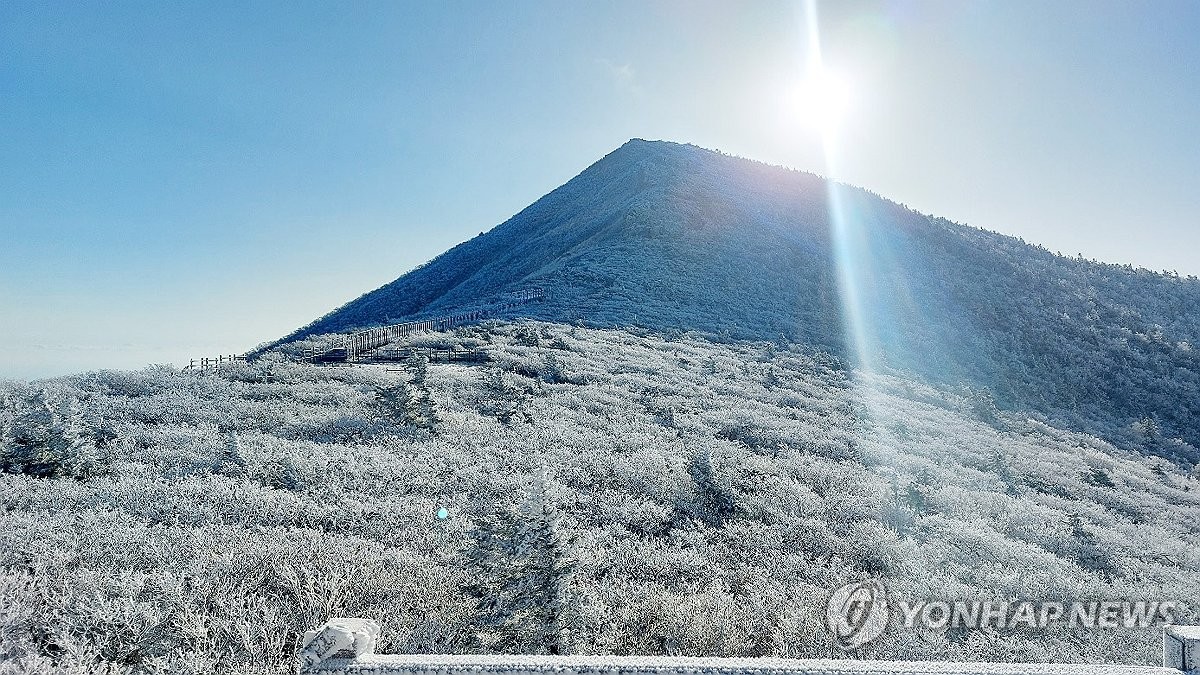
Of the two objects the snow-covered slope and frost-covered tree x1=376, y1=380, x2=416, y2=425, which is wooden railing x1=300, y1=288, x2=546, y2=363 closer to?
the snow-covered slope

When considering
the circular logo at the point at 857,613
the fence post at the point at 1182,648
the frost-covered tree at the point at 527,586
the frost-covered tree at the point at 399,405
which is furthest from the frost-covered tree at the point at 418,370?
the fence post at the point at 1182,648

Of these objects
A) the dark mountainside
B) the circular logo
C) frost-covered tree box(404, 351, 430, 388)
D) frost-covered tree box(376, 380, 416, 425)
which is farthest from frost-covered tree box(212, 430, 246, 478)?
the dark mountainside

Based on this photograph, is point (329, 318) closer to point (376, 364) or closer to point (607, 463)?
point (376, 364)

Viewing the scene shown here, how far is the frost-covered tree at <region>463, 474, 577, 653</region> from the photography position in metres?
4.32

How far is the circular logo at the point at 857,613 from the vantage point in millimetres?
4867

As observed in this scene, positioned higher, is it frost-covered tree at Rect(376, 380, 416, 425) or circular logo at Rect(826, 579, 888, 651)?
frost-covered tree at Rect(376, 380, 416, 425)

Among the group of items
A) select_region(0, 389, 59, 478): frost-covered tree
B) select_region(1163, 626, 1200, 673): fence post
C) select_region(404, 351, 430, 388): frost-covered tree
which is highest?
select_region(404, 351, 430, 388): frost-covered tree

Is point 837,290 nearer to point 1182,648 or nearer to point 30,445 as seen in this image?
point 1182,648

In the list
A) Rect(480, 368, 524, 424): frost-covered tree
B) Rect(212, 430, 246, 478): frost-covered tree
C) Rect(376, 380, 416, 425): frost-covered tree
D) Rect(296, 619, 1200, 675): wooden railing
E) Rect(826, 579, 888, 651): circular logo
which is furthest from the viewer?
Rect(480, 368, 524, 424): frost-covered tree

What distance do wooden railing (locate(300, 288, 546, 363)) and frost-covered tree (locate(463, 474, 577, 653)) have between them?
50.2 ft

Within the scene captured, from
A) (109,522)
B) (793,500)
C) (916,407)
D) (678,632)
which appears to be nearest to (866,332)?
(916,407)

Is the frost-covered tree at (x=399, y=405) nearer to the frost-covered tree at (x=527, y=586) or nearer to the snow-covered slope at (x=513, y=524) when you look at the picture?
the snow-covered slope at (x=513, y=524)

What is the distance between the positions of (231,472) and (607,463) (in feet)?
17.9

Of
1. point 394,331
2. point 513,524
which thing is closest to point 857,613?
point 513,524
